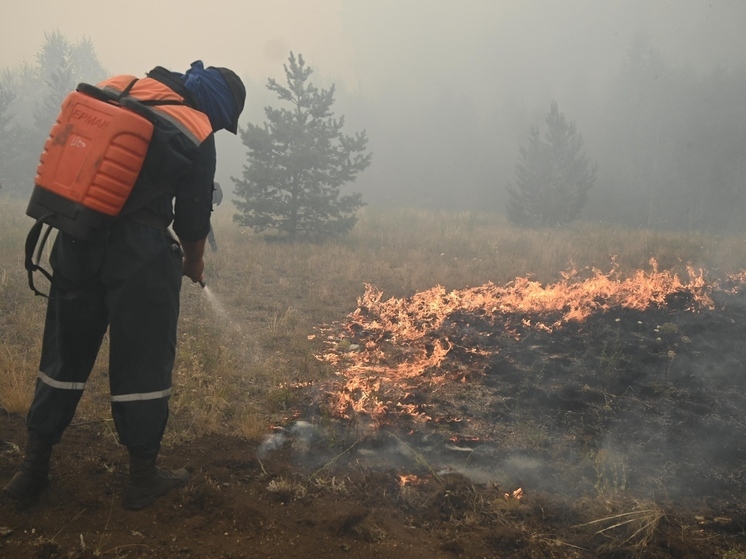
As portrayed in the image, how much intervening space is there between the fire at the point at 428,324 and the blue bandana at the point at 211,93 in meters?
2.43

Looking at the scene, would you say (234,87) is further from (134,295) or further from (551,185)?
(551,185)

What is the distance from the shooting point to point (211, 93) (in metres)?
2.63

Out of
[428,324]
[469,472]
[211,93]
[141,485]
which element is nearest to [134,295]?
[141,485]

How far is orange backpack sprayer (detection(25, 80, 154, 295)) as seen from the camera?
222 cm

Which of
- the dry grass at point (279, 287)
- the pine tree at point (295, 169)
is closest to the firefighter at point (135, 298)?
the dry grass at point (279, 287)

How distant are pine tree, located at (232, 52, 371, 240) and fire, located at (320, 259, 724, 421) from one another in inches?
216

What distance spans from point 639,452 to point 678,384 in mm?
1363

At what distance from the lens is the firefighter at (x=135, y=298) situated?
2352 millimetres

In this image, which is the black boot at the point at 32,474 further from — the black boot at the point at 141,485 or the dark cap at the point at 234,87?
Result: the dark cap at the point at 234,87

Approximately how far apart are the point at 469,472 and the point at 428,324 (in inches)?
124

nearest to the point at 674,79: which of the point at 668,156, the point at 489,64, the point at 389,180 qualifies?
the point at 668,156

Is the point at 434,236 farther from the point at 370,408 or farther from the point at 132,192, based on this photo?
the point at 132,192

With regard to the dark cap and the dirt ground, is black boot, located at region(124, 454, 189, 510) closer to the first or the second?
the dirt ground

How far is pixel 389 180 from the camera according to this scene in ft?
150
